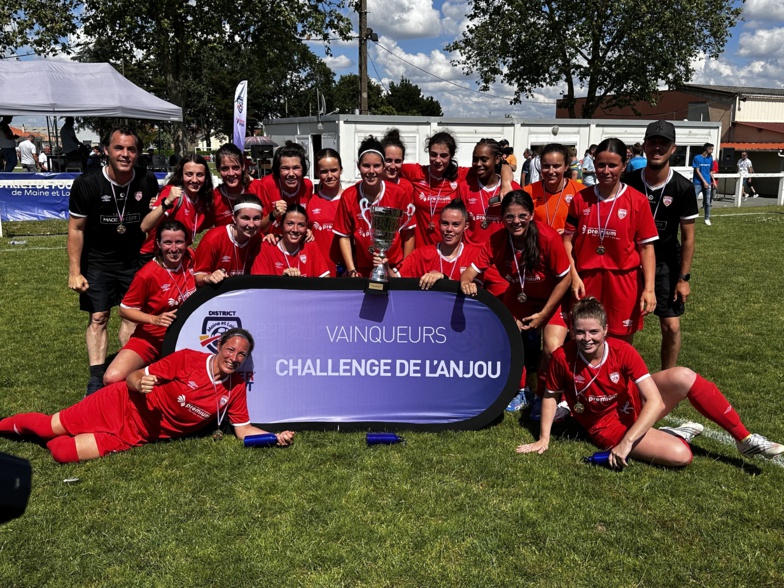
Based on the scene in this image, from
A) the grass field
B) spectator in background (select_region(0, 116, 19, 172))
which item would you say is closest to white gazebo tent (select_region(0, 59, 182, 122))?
spectator in background (select_region(0, 116, 19, 172))

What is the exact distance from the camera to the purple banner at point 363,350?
14.0 ft

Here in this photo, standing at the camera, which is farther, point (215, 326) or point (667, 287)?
point (667, 287)

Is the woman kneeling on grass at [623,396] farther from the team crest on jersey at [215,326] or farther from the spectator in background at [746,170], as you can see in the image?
the spectator in background at [746,170]

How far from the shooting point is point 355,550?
117 inches

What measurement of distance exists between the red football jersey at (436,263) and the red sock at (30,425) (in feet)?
8.39

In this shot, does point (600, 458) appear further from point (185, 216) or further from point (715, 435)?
point (185, 216)

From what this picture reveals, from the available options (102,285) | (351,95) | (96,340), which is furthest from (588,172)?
(351,95)

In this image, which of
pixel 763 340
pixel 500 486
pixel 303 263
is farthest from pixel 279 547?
pixel 763 340

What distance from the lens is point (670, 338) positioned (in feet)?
15.8

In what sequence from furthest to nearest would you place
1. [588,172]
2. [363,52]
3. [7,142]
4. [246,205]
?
[363,52] < [7,142] < [588,172] < [246,205]

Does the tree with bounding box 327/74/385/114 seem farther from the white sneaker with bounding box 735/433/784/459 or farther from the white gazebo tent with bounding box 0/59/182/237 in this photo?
the white sneaker with bounding box 735/433/784/459

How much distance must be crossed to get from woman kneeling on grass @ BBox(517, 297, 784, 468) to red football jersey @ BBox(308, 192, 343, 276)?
2.13m

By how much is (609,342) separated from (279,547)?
2225mm

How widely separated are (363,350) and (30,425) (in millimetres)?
2185
